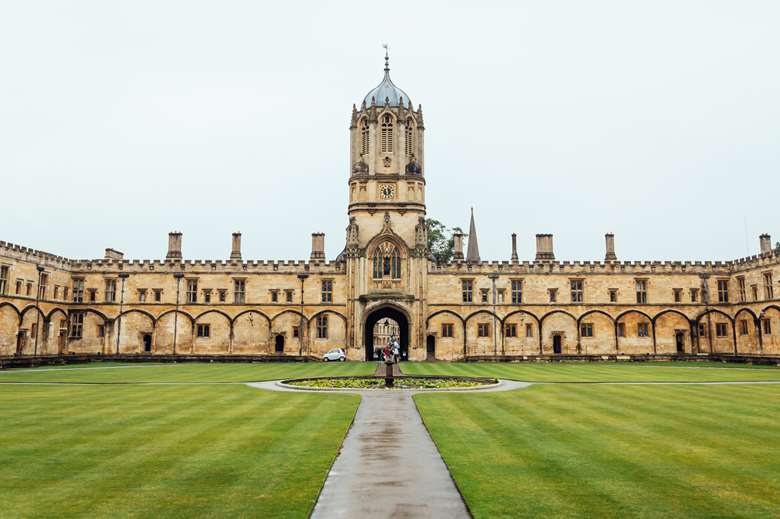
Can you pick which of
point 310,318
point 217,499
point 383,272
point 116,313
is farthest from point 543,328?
point 217,499

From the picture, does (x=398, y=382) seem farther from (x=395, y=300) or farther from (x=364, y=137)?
(x=364, y=137)

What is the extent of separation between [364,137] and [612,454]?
4754cm

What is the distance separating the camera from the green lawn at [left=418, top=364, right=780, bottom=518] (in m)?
8.21

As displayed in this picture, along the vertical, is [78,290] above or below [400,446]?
above

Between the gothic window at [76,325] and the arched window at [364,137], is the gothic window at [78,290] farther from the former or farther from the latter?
the arched window at [364,137]

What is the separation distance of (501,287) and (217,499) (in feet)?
155

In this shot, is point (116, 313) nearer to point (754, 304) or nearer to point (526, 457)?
point (526, 457)

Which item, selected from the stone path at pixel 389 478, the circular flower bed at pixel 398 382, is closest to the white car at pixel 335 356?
the circular flower bed at pixel 398 382

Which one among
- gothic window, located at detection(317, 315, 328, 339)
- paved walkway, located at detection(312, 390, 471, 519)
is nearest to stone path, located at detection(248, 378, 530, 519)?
paved walkway, located at detection(312, 390, 471, 519)

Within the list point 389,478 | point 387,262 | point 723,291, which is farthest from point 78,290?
point 723,291

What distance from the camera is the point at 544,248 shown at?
186 ft

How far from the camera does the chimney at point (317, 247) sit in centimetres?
5550

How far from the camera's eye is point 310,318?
174 feet

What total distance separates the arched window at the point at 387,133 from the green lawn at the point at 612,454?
38.2 meters
